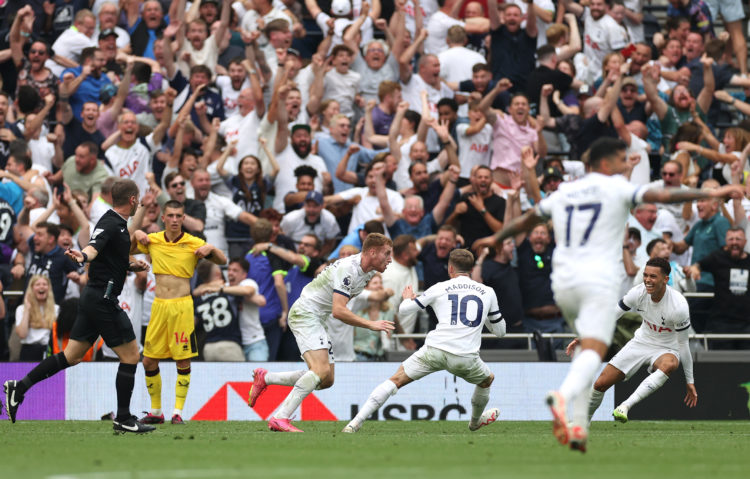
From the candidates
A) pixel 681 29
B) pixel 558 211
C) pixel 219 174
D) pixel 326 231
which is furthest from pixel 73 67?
pixel 558 211

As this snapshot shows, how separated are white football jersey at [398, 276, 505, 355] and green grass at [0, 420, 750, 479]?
3.18ft

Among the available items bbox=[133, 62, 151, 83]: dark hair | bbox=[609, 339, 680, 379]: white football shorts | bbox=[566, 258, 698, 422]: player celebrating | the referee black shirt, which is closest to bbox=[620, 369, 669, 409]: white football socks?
bbox=[566, 258, 698, 422]: player celebrating

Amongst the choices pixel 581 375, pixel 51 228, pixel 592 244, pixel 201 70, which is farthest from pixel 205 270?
pixel 581 375

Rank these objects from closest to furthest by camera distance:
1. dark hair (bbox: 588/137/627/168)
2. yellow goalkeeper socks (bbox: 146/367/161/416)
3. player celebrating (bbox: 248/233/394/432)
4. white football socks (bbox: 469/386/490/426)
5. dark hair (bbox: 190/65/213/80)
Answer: dark hair (bbox: 588/137/627/168) → player celebrating (bbox: 248/233/394/432) → white football socks (bbox: 469/386/490/426) → yellow goalkeeper socks (bbox: 146/367/161/416) → dark hair (bbox: 190/65/213/80)

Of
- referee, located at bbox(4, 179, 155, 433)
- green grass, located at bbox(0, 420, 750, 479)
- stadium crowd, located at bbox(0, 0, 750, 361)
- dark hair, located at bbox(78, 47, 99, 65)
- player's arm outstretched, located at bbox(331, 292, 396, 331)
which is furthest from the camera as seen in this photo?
dark hair, located at bbox(78, 47, 99, 65)

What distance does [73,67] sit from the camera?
20.8m

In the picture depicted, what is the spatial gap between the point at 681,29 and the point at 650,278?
1033 cm

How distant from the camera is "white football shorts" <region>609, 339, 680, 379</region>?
1410 cm

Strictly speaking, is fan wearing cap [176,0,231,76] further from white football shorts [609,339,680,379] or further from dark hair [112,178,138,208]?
white football shorts [609,339,680,379]

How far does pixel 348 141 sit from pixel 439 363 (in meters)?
8.22

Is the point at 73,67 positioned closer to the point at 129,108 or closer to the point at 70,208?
the point at 129,108

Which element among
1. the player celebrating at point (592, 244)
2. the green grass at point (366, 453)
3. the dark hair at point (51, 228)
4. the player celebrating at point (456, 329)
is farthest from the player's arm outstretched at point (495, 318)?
the dark hair at point (51, 228)

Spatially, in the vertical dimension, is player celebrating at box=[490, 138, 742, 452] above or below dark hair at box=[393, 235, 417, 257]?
below

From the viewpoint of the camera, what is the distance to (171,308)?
46.5 feet
